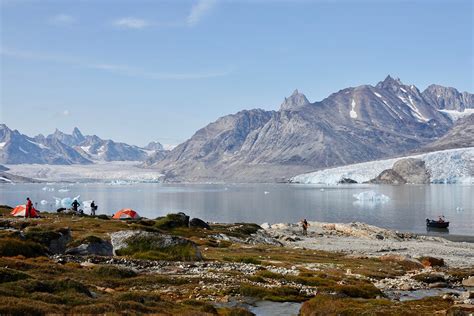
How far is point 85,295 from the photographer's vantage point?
68.9ft

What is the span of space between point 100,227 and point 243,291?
39.5m

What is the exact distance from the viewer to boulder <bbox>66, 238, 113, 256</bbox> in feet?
125

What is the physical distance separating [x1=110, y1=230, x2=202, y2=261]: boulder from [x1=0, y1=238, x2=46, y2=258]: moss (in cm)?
680

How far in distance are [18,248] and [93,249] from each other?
253 inches

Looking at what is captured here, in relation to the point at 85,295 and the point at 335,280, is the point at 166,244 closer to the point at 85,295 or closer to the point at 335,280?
the point at 335,280

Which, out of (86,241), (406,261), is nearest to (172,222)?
(406,261)

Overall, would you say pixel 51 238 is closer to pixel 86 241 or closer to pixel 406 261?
pixel 86 241

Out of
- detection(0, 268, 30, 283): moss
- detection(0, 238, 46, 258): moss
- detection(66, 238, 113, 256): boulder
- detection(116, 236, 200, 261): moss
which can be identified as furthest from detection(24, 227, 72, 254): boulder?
detection(0, 268, 30, 283): moss

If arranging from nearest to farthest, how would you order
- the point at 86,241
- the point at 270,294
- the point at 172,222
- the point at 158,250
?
the point at 270,294
the point at 86,241
the point at 158,250
the point at 172,222

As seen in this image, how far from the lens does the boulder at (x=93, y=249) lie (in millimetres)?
38219

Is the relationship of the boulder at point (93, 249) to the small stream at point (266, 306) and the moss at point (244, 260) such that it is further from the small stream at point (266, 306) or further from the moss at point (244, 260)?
the small stream at point (266, 306)

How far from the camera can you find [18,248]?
33.2m

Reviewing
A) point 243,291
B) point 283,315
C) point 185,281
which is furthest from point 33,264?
point 283,315

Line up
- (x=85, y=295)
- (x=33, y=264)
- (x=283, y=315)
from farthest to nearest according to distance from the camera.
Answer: (x=33, y=264)
(x=283, y=315)
(x=85, y=295)
